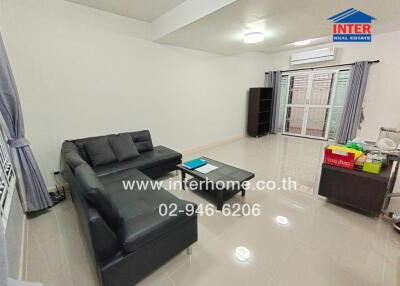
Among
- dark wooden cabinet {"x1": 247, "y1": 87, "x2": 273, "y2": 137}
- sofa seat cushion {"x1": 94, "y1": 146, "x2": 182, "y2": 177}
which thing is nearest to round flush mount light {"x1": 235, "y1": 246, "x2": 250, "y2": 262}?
sofa seat cushion {"x1": 94, "y1": 146, "x2": 182, "y2": 177}

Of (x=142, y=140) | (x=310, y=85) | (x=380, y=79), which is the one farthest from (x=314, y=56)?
(x=142, y=140)

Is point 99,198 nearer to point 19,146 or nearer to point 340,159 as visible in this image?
point 19,146

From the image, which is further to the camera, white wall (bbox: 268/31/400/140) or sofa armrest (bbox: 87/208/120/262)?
white wall (bbox: 268/31/400/140)

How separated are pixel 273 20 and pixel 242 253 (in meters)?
2.93

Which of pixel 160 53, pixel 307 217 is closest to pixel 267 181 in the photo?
pixel 307 217

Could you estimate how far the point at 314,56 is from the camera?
16.5 ft

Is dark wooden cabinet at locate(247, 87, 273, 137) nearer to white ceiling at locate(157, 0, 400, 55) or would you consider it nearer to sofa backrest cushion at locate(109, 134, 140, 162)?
white ceiling at locate(157, 0, 400, 55)

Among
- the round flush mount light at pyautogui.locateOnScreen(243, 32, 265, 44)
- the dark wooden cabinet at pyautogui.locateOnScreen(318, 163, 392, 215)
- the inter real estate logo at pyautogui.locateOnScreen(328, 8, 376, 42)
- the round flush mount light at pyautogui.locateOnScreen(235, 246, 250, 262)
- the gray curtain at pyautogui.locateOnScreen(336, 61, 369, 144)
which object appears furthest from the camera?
the gray curtain at pyautogui.locateOnScreen(336, 61, 369, 144)

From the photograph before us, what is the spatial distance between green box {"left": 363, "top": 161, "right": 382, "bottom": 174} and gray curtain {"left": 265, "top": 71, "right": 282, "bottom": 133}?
4.33 m

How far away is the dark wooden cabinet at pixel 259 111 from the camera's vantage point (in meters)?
5.59

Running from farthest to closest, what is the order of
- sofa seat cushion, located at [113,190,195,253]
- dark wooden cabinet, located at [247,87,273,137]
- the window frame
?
dark wooden cabinet, located at [247,87,273,137] → the window frame → sofa seat cushion, located at [113,190,195,253]

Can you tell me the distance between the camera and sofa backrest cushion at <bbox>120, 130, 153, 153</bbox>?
126 inches

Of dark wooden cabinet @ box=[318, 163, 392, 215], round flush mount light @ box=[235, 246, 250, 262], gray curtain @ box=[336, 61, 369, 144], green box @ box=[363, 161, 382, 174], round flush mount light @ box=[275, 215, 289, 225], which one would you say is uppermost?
gray curtain @ box=[336, 61, 369, 144]

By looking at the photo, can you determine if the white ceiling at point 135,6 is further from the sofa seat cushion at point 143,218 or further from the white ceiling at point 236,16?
the sofa seat cushion at point 143,218
